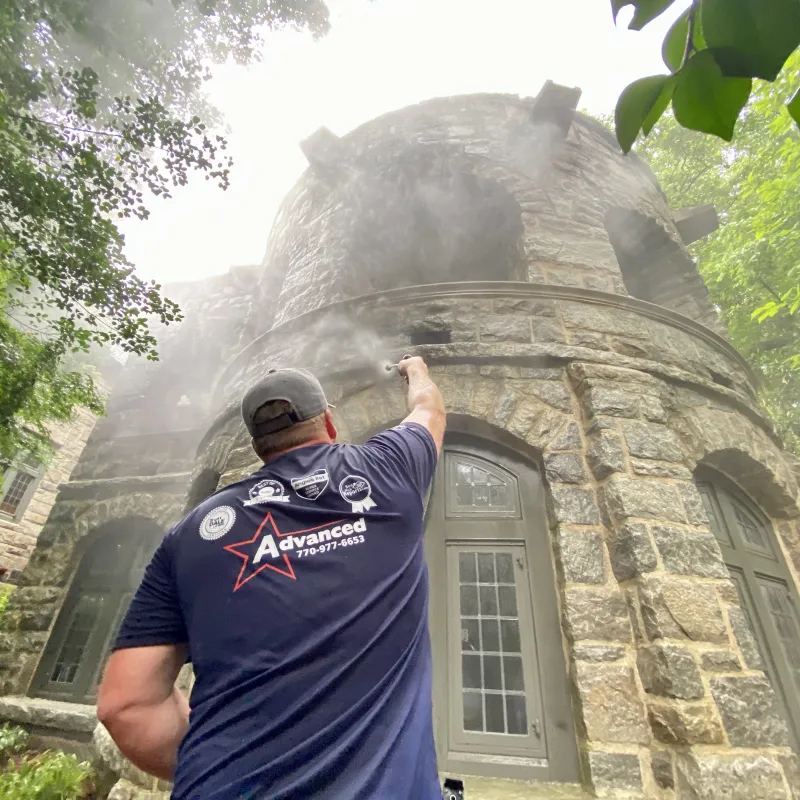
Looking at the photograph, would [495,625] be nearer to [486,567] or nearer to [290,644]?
[486,567]

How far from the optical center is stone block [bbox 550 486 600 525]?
124 inches

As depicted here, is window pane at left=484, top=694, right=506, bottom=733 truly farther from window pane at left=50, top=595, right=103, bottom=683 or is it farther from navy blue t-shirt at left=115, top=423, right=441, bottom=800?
window pane at left=50, top=595, right=103, bottom=683

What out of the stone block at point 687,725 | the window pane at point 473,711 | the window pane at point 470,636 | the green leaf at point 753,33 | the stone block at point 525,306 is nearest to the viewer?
the green leaf at point 753,33

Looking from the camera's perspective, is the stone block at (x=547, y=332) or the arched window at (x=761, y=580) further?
the stone block at (x=547, y=332)

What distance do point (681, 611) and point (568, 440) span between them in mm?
1242

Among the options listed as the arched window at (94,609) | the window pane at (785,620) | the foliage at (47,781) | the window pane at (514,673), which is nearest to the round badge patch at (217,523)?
the window pane at (514,673)

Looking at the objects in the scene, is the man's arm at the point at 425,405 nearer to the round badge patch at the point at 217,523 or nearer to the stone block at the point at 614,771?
the round badge patch at the point at 217,523

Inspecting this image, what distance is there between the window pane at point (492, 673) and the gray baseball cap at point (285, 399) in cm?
224

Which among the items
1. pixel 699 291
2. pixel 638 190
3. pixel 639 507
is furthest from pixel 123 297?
pixel 699 291

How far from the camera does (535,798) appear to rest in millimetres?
2439

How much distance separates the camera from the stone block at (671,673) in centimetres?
246

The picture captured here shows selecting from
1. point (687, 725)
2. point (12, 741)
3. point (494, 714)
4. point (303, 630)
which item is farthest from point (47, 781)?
point (687, 725)

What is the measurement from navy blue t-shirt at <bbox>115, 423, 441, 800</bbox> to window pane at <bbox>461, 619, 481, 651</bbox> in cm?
207

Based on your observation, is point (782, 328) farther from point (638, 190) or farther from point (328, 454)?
point (328, 454)
